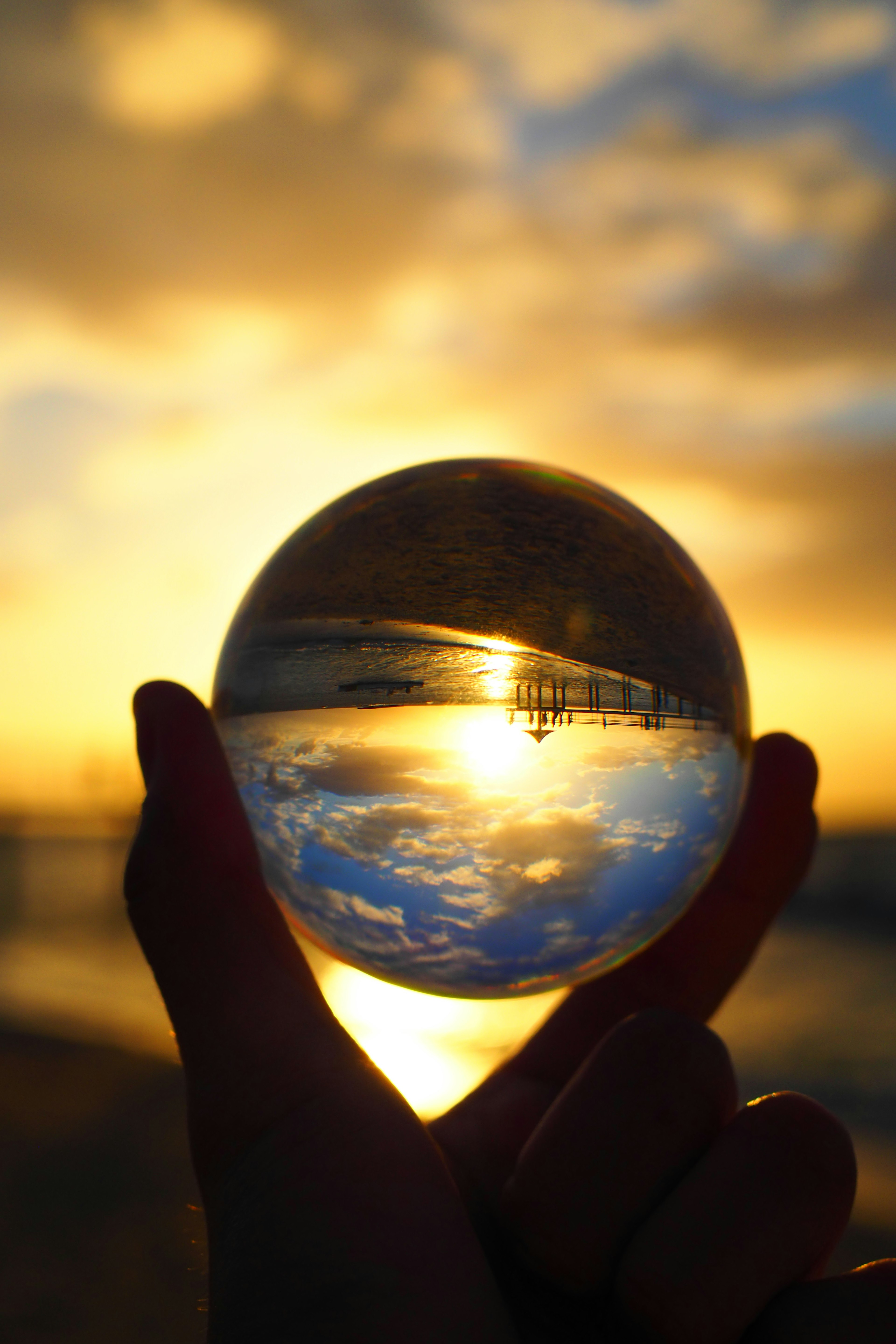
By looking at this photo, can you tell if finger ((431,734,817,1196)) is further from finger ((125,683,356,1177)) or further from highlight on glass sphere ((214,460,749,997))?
finger ((125,683,356,1177))

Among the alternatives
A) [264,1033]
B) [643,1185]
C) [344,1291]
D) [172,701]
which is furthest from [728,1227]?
[172,701]

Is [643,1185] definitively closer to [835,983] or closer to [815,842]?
[815,842]

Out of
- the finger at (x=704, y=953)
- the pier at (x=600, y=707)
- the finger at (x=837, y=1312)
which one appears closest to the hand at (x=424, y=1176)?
the finger at (x=837, y=1312)

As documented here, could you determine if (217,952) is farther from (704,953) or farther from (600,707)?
(704,953)

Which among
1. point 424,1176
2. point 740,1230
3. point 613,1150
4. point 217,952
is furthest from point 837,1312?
point 217,952

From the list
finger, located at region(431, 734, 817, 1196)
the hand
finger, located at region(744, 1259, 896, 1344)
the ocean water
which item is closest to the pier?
Result: the ocean water

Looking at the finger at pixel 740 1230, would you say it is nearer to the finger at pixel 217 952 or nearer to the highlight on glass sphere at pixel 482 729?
the highlight on glass sphere at pixel 482 729
